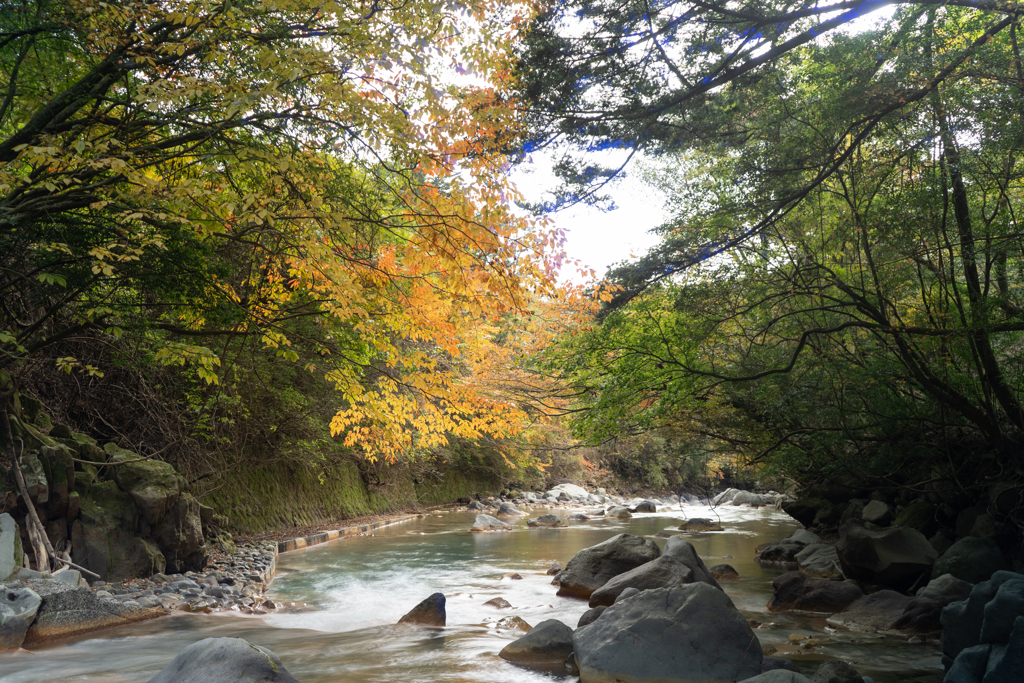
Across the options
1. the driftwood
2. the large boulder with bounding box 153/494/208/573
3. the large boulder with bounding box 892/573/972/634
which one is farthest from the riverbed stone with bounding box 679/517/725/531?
the driftwood

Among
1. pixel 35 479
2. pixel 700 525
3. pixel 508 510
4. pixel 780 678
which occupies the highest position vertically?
pixel 35 479

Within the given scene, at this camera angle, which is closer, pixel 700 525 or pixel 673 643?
pixel 673 643

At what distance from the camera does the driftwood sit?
20.8 feet

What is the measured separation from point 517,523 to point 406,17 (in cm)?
1491

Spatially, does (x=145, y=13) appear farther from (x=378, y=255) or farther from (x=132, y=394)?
(x=132, y=394)

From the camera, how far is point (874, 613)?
715cm

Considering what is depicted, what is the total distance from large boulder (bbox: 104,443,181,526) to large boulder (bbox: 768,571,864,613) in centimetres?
786

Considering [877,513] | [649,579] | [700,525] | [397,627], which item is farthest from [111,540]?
[700,525]

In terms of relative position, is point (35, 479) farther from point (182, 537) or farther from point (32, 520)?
point (182, 537)

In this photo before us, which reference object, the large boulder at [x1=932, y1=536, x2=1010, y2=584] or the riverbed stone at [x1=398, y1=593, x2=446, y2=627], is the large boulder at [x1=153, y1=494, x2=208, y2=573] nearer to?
the riverbed stone at [x1=398, y1=593, x2=446, y2=627]

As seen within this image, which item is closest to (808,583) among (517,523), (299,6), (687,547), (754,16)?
(687,547)

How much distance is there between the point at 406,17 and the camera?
5805mm

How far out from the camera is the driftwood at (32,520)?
6.34 metres

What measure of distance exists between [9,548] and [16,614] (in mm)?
815
